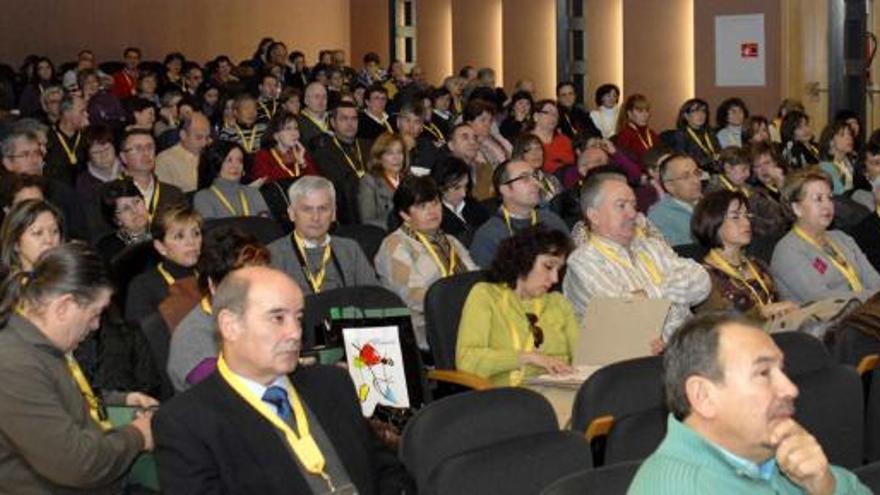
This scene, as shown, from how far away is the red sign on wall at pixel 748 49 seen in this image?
595 inches

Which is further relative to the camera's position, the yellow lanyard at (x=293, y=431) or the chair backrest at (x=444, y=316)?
the chair backrest at (x=444, y=316)

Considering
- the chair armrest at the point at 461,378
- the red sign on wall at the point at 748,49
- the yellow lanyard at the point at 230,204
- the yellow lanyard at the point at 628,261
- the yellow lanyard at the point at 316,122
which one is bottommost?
the chair armrest at the point at 461,378

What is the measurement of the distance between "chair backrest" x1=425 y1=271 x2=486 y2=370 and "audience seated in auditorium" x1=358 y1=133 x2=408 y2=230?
277 centimetres

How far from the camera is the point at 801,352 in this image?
15.5 feet

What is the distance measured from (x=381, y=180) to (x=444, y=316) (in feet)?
10.1

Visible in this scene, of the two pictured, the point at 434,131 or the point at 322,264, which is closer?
the point at 322,264

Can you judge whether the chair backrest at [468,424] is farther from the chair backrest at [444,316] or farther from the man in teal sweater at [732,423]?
the chair backrest at [444,316]

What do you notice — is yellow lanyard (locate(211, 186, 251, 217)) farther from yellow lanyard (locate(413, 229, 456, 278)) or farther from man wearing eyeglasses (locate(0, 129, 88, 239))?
yellow lanyard (locate(413, 229, 456, 278))

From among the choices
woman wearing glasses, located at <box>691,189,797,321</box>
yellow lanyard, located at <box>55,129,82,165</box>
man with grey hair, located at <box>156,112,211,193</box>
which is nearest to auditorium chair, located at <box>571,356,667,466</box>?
woman wearing glasses, located at <box>691,189,797,321</box>

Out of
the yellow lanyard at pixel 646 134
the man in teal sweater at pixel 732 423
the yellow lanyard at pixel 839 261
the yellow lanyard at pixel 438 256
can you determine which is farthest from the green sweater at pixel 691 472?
the yellow lanyard at pixel 646 134

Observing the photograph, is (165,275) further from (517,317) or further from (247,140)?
(247,140)

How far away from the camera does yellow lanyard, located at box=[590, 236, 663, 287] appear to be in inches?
236

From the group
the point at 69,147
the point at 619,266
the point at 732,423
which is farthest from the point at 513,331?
the point at 69,147

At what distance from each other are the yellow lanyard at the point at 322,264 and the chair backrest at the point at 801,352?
219 cm
